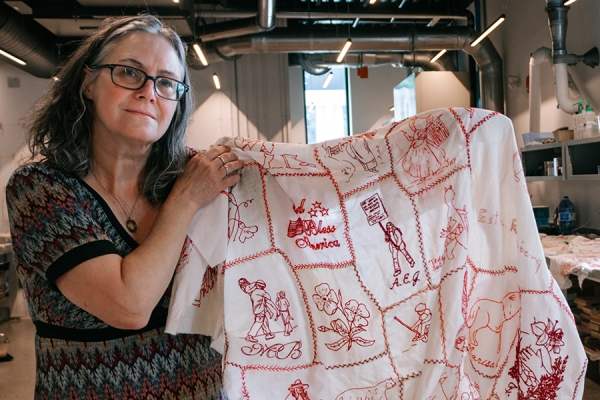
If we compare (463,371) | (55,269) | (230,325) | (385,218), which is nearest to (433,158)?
(385,218)

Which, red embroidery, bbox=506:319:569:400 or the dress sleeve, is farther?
red embroidery, bbox=506:319:569:400

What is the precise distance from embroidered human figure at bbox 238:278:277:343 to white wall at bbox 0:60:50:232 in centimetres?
716

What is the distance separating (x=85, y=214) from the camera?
1.11m

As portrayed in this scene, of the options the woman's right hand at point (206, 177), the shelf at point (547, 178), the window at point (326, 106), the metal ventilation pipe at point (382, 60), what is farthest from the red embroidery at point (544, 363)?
the window at point (326, 106)

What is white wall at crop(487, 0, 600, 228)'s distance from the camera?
4715 mm

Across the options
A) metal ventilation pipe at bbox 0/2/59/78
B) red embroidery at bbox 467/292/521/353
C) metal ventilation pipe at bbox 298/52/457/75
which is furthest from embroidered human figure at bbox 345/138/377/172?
metal ventilation pipe at bbox 298/52/457/75

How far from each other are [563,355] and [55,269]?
3.84ft

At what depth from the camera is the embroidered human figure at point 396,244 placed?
1.24 meters

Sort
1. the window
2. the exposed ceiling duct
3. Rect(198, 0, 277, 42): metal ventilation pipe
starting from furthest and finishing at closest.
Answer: the window → Rect(198, 0, 277, 42): metal ventilation pipe → the exposed ceiling duct

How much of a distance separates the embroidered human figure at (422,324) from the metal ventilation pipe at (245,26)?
5.25 m

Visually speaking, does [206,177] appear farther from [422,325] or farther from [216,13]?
[216,13]

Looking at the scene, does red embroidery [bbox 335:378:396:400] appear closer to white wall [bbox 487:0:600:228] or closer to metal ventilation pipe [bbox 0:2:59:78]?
white wall [bbox 487:0:600:228]

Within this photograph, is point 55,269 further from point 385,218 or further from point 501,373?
point 501,373

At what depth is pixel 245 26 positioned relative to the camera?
6430mm
